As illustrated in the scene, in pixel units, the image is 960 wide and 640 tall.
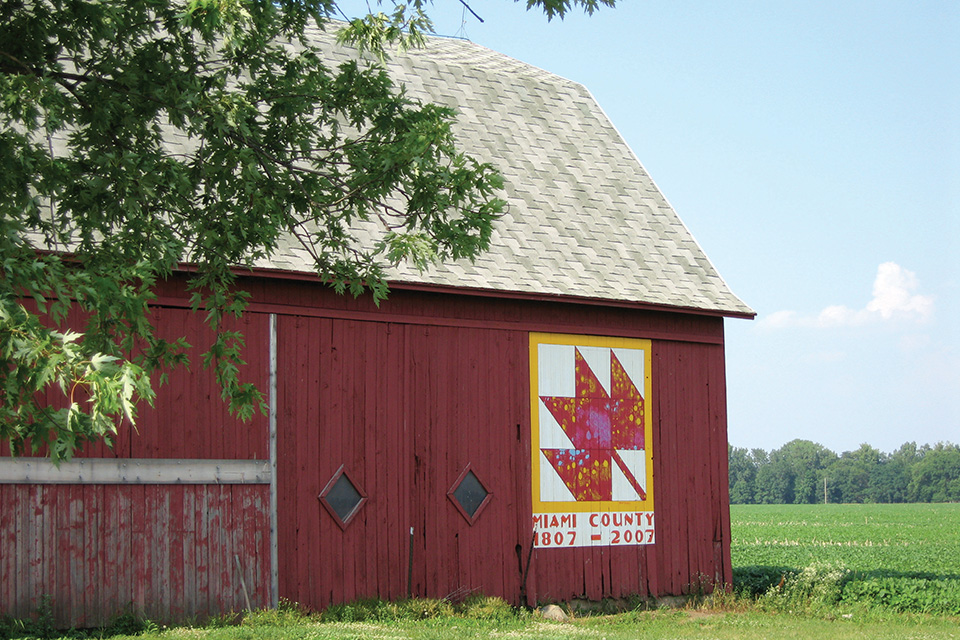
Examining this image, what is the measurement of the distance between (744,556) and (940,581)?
11800 millimetres

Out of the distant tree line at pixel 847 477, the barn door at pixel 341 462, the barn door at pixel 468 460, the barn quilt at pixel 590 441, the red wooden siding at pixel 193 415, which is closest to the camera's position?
the red wooden siding at pixel 193 415

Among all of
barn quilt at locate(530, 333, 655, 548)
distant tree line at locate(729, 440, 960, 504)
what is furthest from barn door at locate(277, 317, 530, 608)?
distant tree line at locate(729, 440, 960, 504)

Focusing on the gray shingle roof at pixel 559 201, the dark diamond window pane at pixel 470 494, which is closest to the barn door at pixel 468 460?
the dark diamond window pane at pixel 470 494

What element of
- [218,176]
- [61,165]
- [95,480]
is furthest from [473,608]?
[61,165]

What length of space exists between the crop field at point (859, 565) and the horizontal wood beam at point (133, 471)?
774 centimetres

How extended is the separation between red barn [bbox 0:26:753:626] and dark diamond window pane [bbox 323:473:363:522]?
0.08 feet

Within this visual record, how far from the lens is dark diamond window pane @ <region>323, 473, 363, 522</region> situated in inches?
494

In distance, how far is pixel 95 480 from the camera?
11133 mm

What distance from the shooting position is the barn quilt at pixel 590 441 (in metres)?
14.0

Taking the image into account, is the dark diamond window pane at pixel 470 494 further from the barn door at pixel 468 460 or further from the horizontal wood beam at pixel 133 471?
the horizontal wood beam at pixel 133 471

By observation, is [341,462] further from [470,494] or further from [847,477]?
[847,477]

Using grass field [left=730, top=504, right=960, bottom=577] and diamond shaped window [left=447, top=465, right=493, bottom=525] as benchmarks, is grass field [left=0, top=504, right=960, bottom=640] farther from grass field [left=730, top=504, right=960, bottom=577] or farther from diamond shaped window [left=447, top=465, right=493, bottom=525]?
grass field [left=730, top=504, right=960, bottom=577]

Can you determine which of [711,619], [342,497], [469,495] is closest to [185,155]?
[342,497]

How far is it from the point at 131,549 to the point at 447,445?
4.01 m
